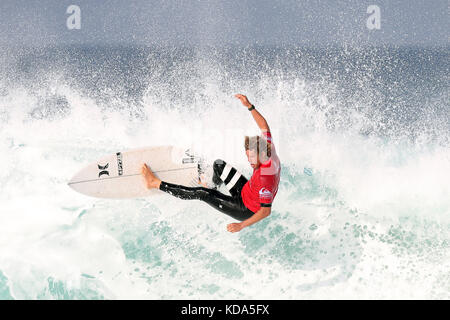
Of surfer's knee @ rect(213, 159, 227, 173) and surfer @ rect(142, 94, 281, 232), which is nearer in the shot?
surfer @ rect(142, 94, 281, 232)

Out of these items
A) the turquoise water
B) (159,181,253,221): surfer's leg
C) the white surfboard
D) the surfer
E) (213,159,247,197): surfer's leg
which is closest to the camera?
the surfer

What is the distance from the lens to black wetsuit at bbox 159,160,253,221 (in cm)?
435

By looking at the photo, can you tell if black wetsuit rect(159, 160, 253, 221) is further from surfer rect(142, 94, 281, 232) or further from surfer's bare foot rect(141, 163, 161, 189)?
surfer's bare foot rect(141, 163, 161, 189)

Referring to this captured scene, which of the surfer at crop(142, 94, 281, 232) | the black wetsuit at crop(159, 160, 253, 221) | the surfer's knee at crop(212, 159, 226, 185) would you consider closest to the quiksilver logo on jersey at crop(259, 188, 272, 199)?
the surfer at crop(142, 94, 281, 232)

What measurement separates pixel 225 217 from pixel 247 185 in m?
1.08

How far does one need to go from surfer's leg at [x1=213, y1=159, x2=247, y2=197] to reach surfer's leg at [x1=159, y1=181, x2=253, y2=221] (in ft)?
0.43

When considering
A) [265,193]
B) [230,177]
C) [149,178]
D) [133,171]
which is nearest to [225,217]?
[230,177]

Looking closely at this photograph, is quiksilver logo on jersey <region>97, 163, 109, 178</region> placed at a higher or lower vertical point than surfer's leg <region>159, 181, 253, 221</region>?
higher

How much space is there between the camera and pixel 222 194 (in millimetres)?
4449

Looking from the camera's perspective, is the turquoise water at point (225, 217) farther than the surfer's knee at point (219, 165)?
Yes

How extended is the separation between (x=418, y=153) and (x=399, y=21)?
1802 centimetres

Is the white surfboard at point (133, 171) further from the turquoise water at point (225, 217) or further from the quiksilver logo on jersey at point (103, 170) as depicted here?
the turquoise water at point (225, 217)

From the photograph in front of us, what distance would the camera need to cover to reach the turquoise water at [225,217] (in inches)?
187

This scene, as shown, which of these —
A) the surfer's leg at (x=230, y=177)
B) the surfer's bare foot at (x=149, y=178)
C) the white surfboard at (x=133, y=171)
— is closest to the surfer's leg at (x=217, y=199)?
the surfer's leg at (x=230, y=177)
